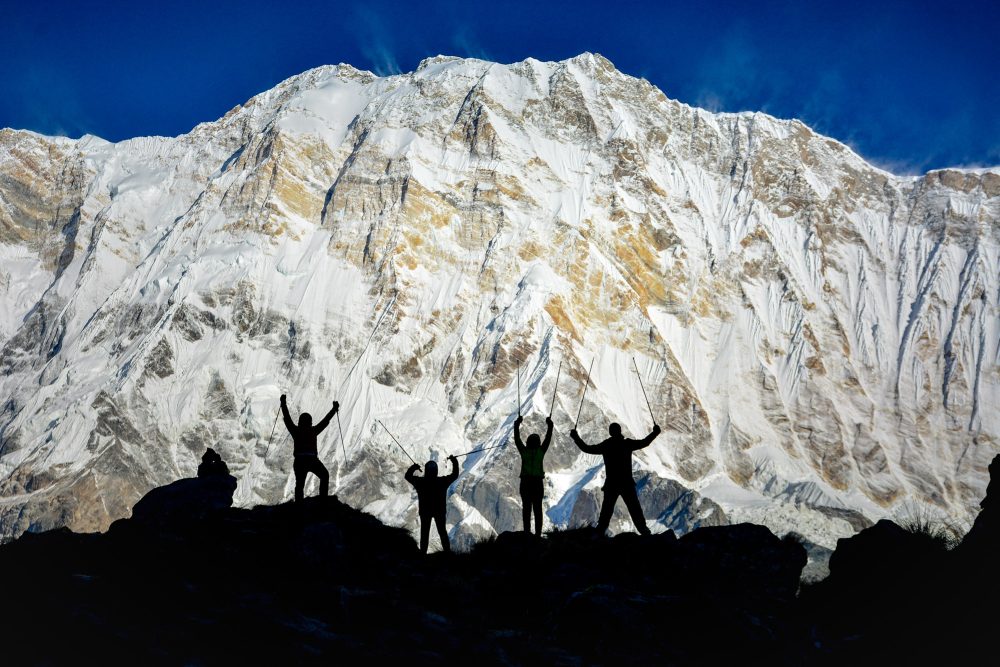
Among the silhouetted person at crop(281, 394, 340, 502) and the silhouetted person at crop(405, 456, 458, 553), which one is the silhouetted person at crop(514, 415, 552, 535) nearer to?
the silhouetted person at crop(405, 456, 458, 553)

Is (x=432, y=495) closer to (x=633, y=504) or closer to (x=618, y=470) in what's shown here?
(x=618, y=470)

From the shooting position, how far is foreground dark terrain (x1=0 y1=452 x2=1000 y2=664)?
13.7m

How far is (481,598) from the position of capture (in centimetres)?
1606

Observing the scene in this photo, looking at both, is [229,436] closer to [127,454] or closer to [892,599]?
[127,454]

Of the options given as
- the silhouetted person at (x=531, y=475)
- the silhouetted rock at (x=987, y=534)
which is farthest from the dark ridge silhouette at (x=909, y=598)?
the silhouetted person at (x=531, y=475)

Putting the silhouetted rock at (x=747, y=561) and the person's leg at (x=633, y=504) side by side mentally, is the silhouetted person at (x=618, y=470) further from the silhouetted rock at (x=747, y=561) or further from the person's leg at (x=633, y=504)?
the silhouetted rock at (x=747, y=561)

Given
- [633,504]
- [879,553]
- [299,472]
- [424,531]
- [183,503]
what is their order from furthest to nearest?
[299,472], [424,531], [633,504], [183,503], [879,553]

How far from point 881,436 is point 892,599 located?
599ft

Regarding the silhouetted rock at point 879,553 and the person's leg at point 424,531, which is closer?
the silhouetted rock at point 879,553

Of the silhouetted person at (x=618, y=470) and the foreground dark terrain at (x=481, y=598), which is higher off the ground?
the silhouetted person at (x=618, y=470)

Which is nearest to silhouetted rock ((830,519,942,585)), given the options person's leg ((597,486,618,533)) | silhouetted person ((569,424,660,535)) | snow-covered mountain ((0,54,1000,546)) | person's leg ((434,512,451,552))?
silhouetted person ((569,424,660,535))

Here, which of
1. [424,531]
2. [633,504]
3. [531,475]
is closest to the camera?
[633,504]

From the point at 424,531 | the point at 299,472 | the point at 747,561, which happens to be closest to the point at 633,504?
the point at 747,561

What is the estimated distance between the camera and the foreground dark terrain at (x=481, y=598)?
13664 mm
